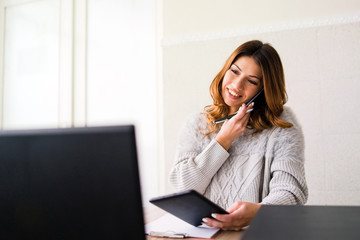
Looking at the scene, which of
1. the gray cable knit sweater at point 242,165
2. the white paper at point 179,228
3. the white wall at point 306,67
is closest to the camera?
the white paper at point 179,228

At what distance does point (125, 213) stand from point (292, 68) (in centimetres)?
196

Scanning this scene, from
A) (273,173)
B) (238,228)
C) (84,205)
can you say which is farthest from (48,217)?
(273,173)

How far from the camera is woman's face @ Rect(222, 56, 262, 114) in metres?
1.44

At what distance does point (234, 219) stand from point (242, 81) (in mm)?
724

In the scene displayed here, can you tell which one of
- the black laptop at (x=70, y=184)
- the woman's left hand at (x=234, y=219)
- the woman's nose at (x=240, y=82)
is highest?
the woman's nose at (x=240, y=82)

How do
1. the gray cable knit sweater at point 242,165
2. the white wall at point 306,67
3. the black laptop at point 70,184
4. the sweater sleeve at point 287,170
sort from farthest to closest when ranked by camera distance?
1. the white wall at point 306,67
2. the gray cable knit sweater at point 242,165
3. the sweater sleeve at point 287,170
4. the black laptop at point 70,184

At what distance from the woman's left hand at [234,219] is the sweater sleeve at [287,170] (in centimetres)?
23

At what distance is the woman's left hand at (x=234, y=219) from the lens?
846mm

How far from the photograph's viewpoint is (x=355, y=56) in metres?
2.03

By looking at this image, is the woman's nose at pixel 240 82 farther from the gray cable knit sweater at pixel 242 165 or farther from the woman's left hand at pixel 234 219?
the woman's left hand at pixel 234 219

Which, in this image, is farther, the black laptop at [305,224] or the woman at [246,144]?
the woman at [246,144]

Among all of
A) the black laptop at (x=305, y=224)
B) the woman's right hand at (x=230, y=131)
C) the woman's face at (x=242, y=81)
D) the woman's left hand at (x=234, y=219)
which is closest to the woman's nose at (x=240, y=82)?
the woman's face at (x=242, y=81)

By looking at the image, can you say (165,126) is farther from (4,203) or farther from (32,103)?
(4,203)

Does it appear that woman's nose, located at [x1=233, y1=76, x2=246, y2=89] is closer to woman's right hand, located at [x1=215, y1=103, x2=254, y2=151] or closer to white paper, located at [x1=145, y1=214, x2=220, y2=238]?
woman's right hand, located at [x1=215, y1=103, x2=254, y2=151]
